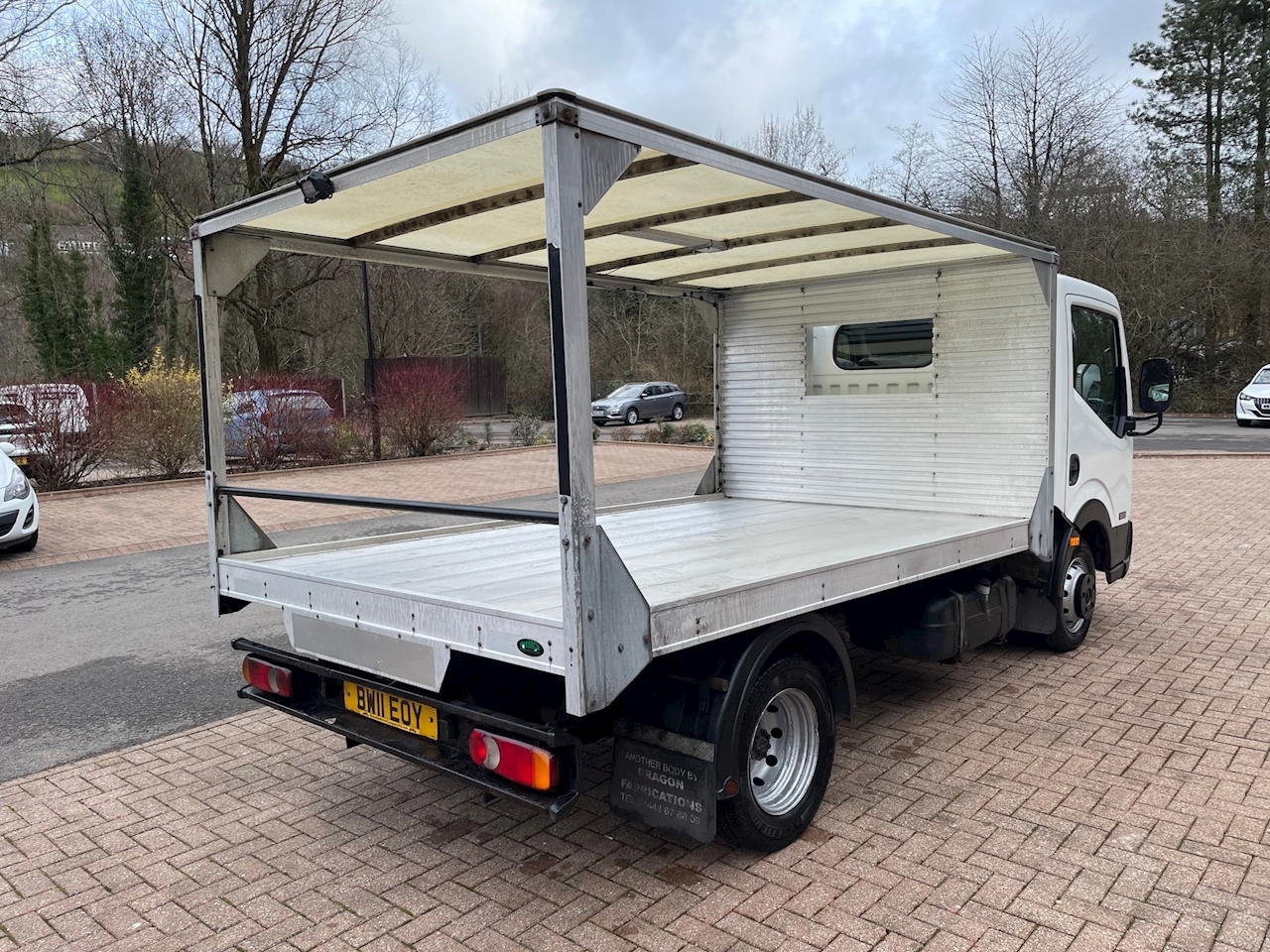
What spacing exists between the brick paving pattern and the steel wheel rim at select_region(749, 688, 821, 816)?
6.59 meters

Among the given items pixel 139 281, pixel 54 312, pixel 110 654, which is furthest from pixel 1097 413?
pixel 54 312

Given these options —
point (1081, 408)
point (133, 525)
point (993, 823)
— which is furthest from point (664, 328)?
point (993, 823)

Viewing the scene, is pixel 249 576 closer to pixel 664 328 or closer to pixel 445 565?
pixel 445 565

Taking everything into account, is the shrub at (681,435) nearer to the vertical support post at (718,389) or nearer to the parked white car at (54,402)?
the parked white car at (54,402)

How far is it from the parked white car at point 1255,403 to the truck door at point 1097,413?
21.9 metres

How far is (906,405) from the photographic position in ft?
18.3

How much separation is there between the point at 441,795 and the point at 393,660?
110cm

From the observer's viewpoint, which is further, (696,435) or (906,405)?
(696,435)

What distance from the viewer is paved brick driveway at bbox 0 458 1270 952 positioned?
111 inches

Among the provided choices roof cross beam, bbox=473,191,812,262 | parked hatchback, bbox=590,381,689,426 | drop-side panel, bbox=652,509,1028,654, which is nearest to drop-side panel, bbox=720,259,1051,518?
drop-side panel, bbox=652,509,1028,654

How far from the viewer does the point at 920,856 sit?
322 cm

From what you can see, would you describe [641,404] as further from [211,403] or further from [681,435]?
[211,403]

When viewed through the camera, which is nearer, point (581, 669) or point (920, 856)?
point (581, 669)

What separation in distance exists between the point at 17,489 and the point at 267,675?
7709 millimetres
